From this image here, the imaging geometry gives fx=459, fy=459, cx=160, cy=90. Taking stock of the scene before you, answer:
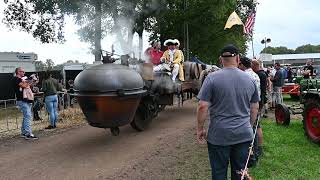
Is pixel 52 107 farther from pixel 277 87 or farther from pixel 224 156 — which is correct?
pixel 224 156

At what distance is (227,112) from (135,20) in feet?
41.0

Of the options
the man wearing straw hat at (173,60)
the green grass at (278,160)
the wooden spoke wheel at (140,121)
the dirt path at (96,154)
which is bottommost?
the dirt path at (96,154)

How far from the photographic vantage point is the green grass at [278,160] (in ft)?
21.1

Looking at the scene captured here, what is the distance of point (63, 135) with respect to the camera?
423 inches

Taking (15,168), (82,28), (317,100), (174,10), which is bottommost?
(15,168)

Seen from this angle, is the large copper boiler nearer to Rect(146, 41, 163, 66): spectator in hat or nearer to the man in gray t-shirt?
the man in gray t-shirt

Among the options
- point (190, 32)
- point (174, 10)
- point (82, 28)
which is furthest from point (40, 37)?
point (82, 28)

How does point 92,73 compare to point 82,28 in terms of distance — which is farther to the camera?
point 82,28

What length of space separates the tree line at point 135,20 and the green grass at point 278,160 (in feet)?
11.2

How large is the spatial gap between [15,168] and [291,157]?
4504 mm

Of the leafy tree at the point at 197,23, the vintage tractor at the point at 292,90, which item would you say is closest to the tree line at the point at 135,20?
the leafy tree at the point at 197,23

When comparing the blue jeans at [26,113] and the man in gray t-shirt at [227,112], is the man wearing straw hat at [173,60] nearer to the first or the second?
the blue jeans at [26,113]

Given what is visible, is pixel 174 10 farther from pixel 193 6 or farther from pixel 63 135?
pixel 63 135

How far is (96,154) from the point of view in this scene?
8.27 meters
